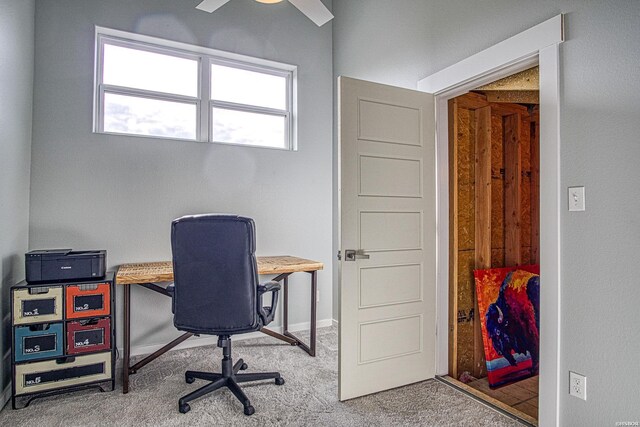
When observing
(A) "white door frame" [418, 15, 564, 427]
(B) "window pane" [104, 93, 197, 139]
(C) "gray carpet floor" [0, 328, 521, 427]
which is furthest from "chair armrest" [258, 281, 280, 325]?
(B) "window pane" [104, 93, 197, 139]

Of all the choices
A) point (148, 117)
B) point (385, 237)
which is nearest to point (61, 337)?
point (148, 117)

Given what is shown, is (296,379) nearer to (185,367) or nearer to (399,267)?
(185,367)

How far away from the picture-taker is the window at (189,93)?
10.6ft

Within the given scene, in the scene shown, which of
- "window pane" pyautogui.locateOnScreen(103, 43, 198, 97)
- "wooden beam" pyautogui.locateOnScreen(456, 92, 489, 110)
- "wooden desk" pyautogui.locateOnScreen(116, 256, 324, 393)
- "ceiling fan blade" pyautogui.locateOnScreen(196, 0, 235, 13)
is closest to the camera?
"ceiling fan blade" pyautogui.locateOnScreen(196, 0, 235, 13)

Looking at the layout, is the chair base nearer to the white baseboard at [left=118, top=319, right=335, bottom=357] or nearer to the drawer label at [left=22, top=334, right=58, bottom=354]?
the white baseboard at [left=118, top=319, right=335, bottom=357]

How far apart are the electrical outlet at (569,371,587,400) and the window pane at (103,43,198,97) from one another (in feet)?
11.8

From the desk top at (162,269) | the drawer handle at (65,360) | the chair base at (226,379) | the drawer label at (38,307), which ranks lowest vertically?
→ the chair base at (226,379)

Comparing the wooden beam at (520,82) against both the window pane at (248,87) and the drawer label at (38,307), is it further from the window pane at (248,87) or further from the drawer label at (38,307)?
the drawer label at (38,307)

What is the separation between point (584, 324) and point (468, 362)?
4.70 feet

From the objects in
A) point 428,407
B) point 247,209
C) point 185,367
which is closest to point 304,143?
point 247,209

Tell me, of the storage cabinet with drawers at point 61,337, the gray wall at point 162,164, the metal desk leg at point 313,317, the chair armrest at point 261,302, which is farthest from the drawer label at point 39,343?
the metal desk leg at point 313,317

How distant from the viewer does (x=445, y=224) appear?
2.79 metres

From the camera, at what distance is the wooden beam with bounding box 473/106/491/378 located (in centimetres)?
310

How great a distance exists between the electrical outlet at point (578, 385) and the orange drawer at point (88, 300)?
2801 mm
